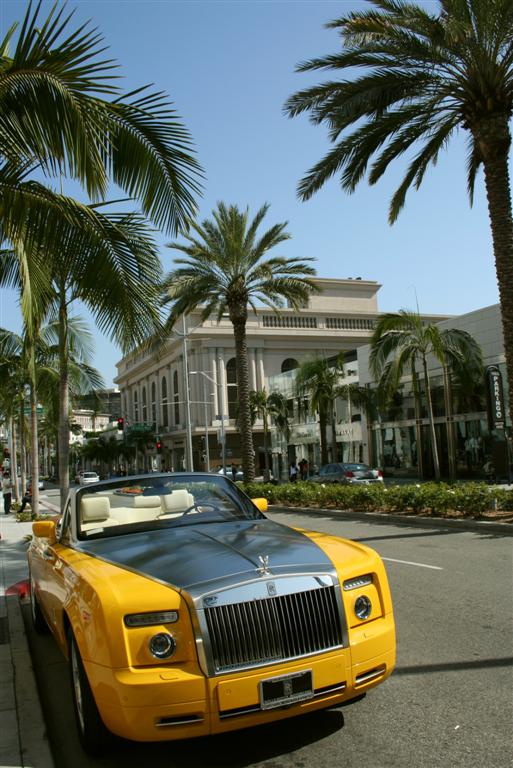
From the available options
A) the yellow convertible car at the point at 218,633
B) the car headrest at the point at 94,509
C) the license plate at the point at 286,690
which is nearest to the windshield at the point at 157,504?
the car headrest at the point at 94,509

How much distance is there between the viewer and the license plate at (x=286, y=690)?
3309 mm

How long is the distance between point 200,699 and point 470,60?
48.4 feet

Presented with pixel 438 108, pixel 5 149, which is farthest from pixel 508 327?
pixel 5 149

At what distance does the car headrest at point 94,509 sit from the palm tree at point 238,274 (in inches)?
836

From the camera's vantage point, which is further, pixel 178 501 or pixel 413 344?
pixel 413 344

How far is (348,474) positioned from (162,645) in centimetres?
2495

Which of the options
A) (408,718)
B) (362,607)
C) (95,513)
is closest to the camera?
(362,607)

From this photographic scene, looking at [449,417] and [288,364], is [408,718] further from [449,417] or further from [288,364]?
[288,364]

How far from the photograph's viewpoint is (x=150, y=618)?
3375 mm

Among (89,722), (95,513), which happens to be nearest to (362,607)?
(89,722)

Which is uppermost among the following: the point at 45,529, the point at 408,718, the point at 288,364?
the point at 288,364

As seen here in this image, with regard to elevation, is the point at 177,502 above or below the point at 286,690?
above

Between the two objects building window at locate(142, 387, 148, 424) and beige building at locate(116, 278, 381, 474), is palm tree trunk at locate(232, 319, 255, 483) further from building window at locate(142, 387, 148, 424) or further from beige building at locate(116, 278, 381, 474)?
building window at locate(142, 387, 148, 424)

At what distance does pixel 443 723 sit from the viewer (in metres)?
3.95
